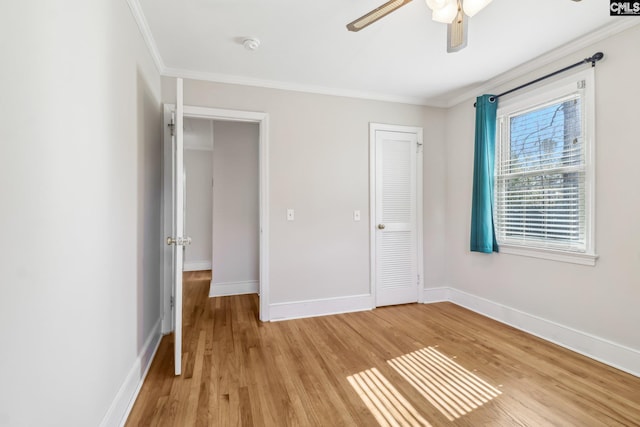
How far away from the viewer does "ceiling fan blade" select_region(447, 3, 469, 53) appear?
1562mm

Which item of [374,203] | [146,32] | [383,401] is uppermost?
[146,32]

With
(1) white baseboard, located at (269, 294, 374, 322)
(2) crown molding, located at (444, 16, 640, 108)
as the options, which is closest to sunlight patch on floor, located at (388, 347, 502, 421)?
(1) white baseboard, located at (269, 294, 374, 322)

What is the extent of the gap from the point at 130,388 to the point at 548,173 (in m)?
3.58

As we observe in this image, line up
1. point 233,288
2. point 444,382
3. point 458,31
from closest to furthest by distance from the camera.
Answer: point 458,31 < point 444,382 < point 233,288

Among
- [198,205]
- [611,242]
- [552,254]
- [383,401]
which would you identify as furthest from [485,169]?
[198,205]

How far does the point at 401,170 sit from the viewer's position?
3.56m

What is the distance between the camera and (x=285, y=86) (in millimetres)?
3107

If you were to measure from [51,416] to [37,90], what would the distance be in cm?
105

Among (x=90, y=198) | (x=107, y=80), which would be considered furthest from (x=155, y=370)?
(x=107, y=80)

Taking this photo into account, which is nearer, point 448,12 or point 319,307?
point 448,12

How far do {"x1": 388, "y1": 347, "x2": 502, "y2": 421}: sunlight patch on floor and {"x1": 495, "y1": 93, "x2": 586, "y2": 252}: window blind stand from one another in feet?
4.70

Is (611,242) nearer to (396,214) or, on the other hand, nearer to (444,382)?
(444,382)

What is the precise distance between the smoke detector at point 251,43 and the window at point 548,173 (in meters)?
2.51

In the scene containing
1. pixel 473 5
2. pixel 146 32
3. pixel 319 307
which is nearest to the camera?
pixel 473 5
